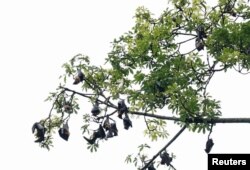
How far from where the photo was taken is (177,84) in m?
12.3

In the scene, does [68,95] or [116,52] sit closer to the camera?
[68,95]

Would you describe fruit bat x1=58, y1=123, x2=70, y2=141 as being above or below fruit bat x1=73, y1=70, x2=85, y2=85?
below

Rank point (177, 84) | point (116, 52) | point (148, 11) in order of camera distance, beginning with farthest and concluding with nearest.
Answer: point (148, 11)
point (116, 52)
point (177, 84)

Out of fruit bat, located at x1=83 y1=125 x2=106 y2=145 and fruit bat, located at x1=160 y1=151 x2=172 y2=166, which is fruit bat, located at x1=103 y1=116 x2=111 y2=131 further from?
fruit bat, located at x1=160 y1=151 x2=172 y2=166

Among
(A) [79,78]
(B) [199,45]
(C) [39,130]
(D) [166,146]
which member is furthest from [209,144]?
(C) [39,130]

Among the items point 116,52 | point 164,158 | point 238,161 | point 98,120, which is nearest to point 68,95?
point 98,120

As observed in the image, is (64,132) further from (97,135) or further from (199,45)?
(199,45)

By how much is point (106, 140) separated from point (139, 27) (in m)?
3.37

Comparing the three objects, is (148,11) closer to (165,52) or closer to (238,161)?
(165,52)

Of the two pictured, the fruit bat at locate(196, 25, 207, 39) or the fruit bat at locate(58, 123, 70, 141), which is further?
the fruit bat at locate(196, 25, 207, 39)

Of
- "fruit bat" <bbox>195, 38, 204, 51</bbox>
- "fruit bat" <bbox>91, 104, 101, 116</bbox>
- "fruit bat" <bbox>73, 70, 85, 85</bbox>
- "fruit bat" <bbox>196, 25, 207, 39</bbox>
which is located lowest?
"fruit bat" <bbox>91, 104, 101, 116</bbox>

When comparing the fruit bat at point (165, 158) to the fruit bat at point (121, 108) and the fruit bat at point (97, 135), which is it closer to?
the fruit bat at point (97, 135)

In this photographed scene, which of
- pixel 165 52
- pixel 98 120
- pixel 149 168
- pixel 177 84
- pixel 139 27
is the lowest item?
pixel 149 168

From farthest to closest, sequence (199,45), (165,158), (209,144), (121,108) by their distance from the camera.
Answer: (165,158) → (199,45) → (209,144) → (121,108)
